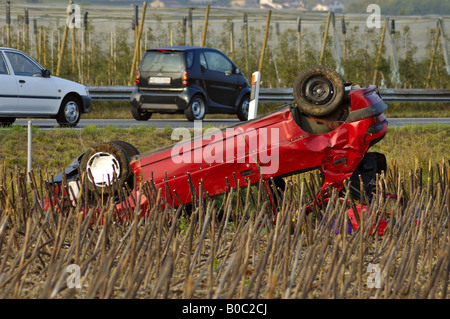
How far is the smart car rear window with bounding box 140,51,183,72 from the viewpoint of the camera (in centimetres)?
1725

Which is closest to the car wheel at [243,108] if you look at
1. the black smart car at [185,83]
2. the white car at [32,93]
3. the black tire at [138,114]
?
the black smart car at [185,83]

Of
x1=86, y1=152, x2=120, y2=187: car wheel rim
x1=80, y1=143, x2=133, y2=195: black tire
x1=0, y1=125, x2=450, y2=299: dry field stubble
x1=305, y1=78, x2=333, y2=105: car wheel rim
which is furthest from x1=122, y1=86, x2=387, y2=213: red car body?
x1=0, y1=125, x2=450, y2=299: dry field stubble

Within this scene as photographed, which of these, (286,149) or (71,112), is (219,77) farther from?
(286,149)

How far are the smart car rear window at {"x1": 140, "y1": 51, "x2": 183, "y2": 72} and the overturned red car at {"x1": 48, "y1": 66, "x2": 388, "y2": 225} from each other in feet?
34.9

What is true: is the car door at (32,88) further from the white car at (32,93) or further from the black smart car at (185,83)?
the black smart car at (185,83)

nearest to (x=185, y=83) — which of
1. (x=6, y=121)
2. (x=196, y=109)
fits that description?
(x=196, y=109)

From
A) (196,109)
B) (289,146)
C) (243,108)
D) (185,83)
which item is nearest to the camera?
(289,146)

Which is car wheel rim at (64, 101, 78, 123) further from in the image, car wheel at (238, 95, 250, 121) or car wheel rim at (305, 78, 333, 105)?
car wheel rim at (305, 78, 333, 105)

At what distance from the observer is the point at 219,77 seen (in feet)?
58.3

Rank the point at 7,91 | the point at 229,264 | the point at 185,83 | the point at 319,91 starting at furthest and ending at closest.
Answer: the point at 185,83
the point at 7,91
the point at 319,91
the point at 229,264

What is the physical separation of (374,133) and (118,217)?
196 centimetres

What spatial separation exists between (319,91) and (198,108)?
11.0 metres

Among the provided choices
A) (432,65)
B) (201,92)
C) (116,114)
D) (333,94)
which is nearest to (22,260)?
(333,94)

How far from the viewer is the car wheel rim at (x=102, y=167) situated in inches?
272
